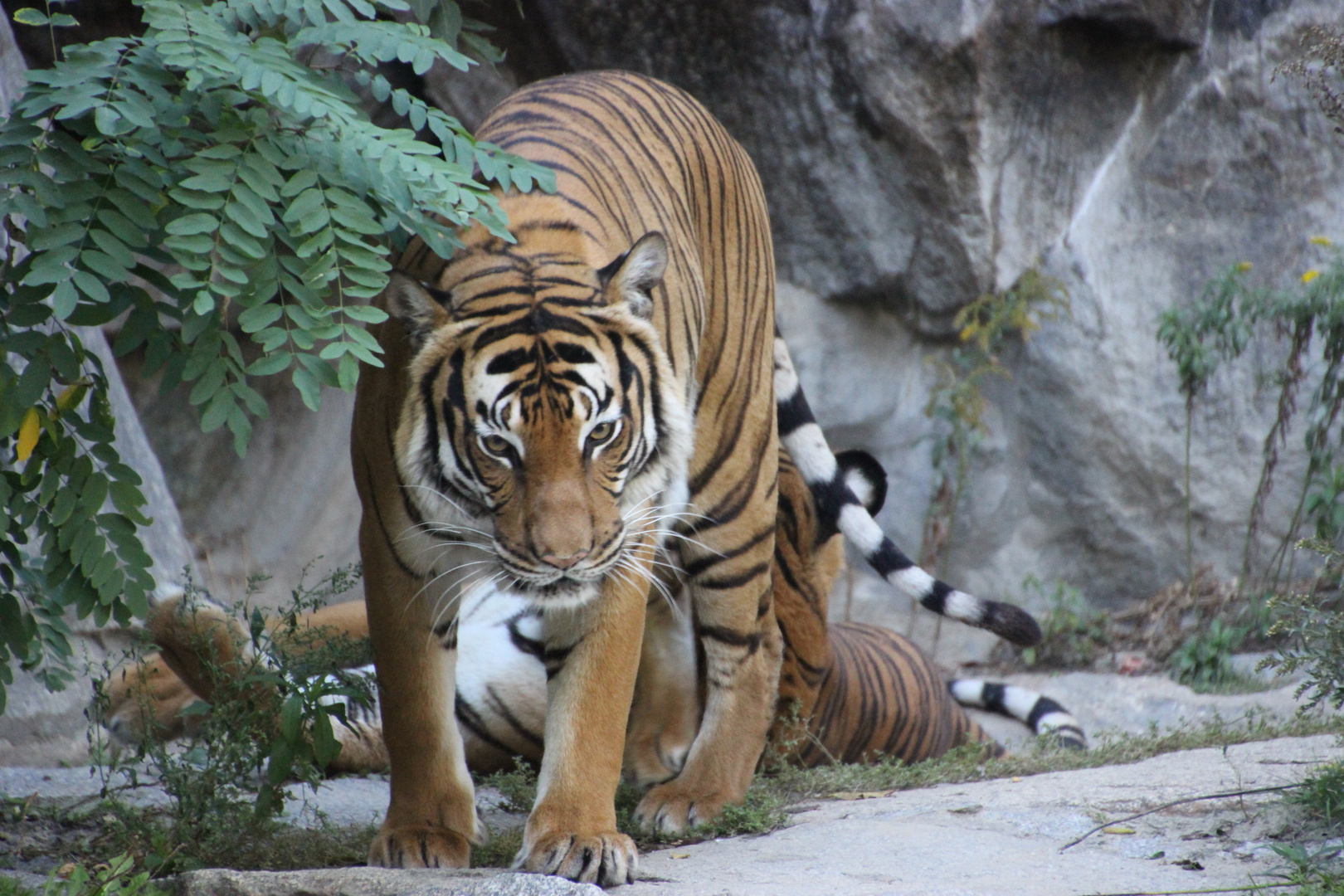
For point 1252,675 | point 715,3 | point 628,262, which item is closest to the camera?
point 628,262

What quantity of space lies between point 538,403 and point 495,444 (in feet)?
0.39

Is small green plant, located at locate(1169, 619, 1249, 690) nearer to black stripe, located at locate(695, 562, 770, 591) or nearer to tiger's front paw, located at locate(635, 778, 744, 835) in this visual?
black stripe, located at locate(695, 562, 770, 591)

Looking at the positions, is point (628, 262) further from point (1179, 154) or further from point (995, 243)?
point (1179, 154)

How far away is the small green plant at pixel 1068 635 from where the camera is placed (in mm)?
5863

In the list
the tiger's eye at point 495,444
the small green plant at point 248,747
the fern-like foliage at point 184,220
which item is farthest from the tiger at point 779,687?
the tiger's eye at point 495,444

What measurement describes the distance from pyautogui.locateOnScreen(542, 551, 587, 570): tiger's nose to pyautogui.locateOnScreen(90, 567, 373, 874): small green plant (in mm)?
574

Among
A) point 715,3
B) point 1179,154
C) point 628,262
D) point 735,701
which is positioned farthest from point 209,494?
point 1179,154

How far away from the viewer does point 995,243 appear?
6055 millimetres

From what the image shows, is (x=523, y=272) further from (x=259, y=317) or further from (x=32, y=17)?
(x=32, y=17)

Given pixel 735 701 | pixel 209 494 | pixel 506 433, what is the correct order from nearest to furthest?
1. pixel 506 433
2. pixel 735 701
3. pixel 209 494

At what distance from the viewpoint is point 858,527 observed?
3.84 meters

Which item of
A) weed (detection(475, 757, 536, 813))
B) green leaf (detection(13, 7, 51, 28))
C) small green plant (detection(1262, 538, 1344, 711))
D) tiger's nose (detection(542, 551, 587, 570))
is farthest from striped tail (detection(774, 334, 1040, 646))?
green leaf (detection(13, 7, 51, 28))

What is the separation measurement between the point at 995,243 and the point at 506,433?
4.14 metres

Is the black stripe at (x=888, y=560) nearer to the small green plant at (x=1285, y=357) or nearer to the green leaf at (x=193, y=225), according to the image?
the green leaf at (x=193, y=225)
